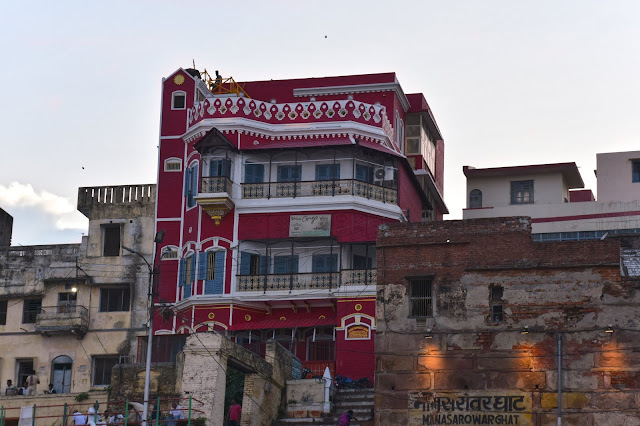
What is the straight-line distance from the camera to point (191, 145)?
60.5 metres

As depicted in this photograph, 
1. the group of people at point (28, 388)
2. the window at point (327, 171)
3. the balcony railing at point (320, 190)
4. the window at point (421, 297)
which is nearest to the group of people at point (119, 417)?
the window at point (421, 297)

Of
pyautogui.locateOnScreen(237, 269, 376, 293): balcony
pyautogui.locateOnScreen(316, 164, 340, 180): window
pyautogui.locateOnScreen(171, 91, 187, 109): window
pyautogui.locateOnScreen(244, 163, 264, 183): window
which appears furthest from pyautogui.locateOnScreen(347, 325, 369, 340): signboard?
pyautogui.locateOnScreen(171, 91, 187, 109): window

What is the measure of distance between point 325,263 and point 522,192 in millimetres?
15382

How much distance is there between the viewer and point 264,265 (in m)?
57.8

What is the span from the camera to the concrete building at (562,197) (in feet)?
208

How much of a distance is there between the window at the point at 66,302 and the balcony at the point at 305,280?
918 cm

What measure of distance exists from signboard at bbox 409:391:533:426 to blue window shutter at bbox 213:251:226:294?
1435 centimetres

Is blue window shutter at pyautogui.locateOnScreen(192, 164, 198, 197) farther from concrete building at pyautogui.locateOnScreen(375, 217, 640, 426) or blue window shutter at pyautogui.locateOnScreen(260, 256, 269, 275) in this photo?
concrete building at pyautogui.locateOnScreen(375, 217, 640, 426)

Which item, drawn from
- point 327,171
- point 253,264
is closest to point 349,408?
point 253,264

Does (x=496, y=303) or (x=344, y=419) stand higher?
(x=496, y=303)

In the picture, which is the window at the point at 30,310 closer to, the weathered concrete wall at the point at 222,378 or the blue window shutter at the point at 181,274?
the blue window shutter at the point at 181,274

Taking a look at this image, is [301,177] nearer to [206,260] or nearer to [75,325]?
[206,260]

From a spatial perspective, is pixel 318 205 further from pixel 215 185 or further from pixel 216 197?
pixel 215 185

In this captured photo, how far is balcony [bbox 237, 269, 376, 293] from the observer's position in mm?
55750
